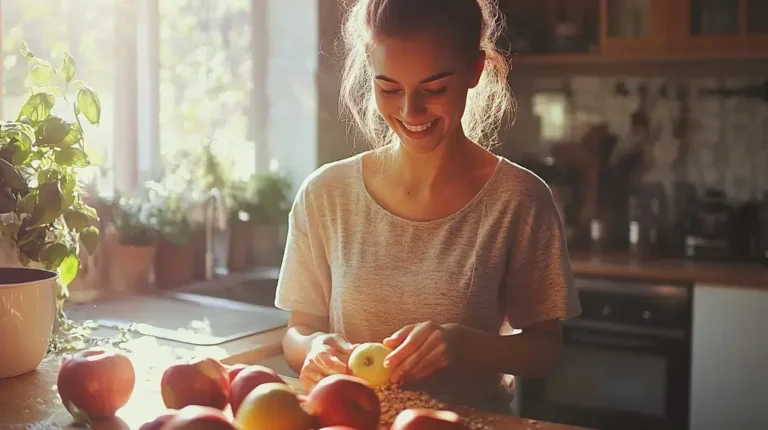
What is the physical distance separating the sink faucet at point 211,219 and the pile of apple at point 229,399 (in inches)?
61.7

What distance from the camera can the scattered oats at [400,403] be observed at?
3.24 ft

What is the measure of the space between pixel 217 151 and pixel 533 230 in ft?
5.34

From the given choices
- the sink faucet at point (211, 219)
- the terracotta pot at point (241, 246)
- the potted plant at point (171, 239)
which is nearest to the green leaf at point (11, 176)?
the potted plant at point (171, 239)

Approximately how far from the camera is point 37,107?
1.43 meters

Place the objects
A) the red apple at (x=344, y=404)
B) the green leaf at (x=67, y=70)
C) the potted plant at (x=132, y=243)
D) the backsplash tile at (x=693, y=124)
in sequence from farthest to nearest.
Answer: the backsplash tile at (x=693, y=124) → the potted plant at (x=132, y=243) → the green leaf at (x=67, y=70) → the red apple at (x=344, y=404)

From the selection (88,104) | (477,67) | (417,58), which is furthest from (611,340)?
(88,104)

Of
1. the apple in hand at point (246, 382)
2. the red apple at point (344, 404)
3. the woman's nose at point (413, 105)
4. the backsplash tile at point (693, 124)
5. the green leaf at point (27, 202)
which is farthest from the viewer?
the backsplash tile at point (693, 124)

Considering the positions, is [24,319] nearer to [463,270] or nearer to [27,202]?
[27,202]

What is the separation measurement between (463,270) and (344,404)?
0.44 m

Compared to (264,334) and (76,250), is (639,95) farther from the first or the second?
(76,250)

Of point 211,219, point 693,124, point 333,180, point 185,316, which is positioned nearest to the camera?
point 333,180

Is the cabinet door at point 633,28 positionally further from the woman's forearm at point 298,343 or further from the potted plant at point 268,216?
the woman's forearm at point 298,343

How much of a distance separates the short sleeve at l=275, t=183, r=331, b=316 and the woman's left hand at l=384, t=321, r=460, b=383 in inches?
13.0

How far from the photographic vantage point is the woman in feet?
4.10
